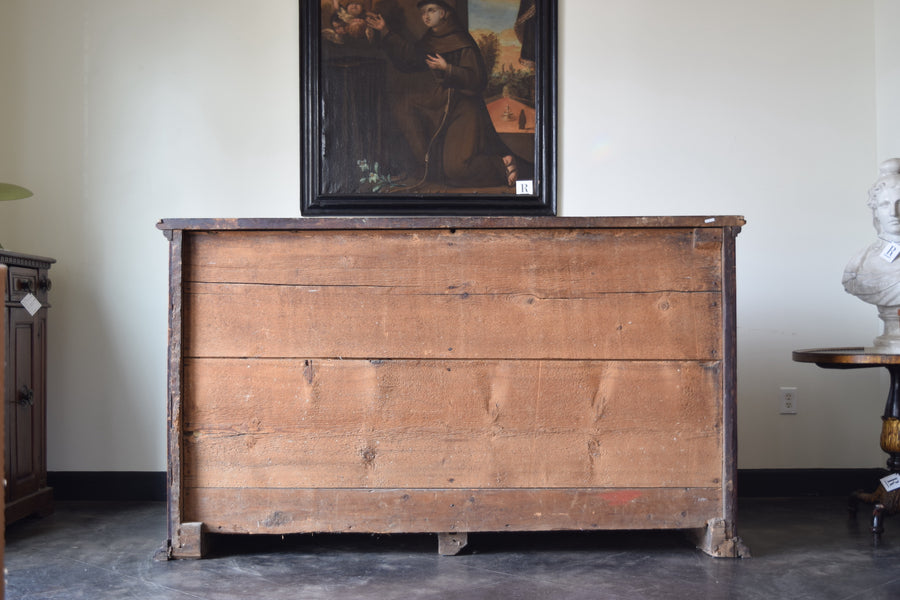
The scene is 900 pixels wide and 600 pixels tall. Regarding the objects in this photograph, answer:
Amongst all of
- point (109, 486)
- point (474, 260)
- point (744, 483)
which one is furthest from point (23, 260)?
point (744, 483)

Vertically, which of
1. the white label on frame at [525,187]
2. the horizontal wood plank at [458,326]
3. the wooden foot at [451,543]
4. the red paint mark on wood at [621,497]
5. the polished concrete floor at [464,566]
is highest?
the white label on frame at [525,187]

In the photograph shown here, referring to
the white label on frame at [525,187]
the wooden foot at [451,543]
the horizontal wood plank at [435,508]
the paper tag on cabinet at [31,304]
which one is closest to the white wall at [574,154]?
the white label on frame at [525,187]

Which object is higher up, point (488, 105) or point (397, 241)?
point (488, 105)

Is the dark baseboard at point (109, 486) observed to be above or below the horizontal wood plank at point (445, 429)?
below

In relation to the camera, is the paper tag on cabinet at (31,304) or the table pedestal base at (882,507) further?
the paper tag on cabinet at (31,304)

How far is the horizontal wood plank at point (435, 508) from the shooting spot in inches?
71.5

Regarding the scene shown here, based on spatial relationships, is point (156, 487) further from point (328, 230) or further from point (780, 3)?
point (780, 3)

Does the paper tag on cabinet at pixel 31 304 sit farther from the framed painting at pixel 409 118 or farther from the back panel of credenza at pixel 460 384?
the framed painting at pixel 409 118

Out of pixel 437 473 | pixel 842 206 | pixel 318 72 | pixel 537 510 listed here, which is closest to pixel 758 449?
pixel 842 206

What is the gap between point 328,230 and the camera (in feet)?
6.00

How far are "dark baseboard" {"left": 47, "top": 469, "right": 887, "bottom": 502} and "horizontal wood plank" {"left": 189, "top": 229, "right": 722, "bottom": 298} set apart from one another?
113 cm

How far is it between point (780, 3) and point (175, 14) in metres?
2.30

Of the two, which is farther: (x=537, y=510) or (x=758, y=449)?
(x=758, y=449)

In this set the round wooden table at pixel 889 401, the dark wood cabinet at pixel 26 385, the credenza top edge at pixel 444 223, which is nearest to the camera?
the credenza top edge at pixel 444 223
